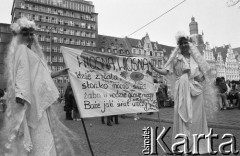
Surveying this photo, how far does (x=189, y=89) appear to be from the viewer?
204 inches

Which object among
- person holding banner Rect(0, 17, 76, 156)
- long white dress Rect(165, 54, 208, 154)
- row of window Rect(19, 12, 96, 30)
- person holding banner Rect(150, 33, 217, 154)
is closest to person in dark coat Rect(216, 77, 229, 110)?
person holding banner Rect(150, 33, 217, 154)

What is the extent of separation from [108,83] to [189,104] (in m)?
1.59

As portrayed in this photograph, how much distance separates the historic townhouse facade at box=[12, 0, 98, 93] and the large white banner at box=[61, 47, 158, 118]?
67604 mm

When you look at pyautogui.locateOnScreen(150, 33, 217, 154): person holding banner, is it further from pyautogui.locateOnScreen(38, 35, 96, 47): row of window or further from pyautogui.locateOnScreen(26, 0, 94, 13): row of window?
pyautogui.locateOnScreen(26, 0, 94, 13): row of window

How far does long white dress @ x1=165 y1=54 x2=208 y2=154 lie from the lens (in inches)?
199

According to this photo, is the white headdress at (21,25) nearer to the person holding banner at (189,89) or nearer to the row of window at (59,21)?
the person holding banner at (189,89)

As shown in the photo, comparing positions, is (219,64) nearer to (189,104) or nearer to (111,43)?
(111,43)

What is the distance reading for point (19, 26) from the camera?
4.05 meters

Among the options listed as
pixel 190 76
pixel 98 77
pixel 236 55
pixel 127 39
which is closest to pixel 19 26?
pixel 98 77

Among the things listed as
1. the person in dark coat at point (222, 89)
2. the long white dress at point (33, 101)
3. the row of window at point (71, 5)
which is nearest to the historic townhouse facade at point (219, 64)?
the row of window at point (71, 5)

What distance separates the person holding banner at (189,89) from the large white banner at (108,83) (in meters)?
0.48

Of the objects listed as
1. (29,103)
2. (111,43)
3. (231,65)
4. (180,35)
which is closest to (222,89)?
(180,35)

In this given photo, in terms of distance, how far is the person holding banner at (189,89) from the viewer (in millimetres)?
5078

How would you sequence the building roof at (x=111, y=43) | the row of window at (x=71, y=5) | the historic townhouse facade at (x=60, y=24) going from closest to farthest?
1. the historic townhouse facade at (x=60, y=24)
2. the row of window at (x=71, y=5)
3. the building roof at (x=111, y=43)
